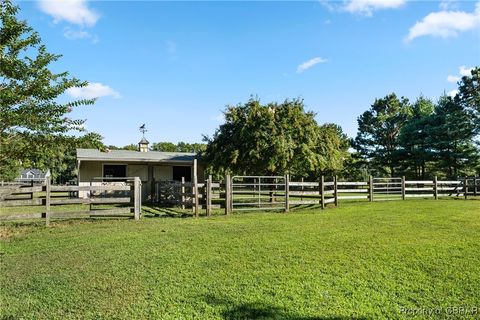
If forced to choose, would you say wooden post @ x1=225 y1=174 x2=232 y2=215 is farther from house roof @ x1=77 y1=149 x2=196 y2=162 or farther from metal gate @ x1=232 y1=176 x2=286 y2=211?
house roof @ x1=77 y1=149 x2=196 y2=162

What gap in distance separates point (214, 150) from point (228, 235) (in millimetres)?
13542

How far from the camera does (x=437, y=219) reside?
1055 cm

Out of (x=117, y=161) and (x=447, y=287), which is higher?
(x=117, y=161)

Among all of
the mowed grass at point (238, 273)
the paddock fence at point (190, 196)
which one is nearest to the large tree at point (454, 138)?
the paddock fence at point (190, 196)

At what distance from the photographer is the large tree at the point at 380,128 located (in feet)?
131

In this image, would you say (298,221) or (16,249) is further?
(298,221)

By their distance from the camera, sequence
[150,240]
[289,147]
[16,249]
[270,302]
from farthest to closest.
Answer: [289,147] < [150,240] < [16,249] < [270,302]

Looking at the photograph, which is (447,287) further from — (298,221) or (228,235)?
(298,221)

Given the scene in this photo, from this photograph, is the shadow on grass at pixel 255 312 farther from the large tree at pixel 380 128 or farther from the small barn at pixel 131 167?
the large tree at pixel 380 128

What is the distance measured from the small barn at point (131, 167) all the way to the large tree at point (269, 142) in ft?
6.51

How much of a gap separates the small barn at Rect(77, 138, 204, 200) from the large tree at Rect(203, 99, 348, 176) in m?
1.98

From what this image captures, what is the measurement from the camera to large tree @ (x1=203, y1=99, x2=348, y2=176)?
765 inches

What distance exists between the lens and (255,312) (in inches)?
159

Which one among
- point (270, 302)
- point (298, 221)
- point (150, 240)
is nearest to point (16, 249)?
point (150, 240)
